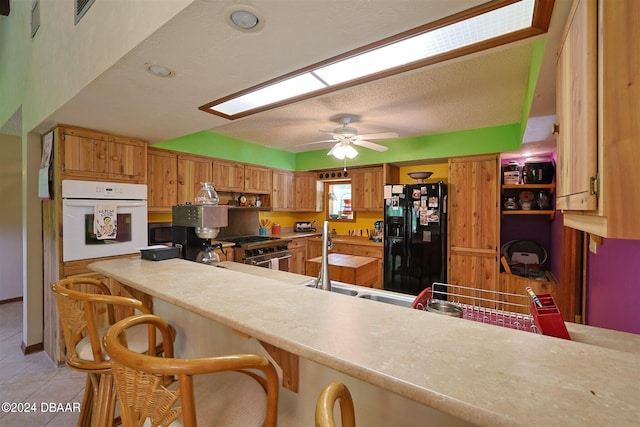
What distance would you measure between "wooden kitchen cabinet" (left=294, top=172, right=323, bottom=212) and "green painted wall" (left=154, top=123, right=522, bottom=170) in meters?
0.27

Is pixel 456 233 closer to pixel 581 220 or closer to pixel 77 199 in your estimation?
pixel 581 220

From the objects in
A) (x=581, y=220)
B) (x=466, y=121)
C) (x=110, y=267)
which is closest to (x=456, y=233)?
(x=466, y=121)

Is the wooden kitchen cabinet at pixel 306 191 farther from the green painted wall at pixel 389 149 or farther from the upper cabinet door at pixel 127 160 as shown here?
the upper cabinet door at pixel 127 160

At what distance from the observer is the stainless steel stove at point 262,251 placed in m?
4.02

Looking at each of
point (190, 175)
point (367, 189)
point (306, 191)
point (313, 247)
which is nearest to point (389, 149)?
point (367, 189)

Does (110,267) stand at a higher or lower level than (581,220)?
lower

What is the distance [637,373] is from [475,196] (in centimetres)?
343

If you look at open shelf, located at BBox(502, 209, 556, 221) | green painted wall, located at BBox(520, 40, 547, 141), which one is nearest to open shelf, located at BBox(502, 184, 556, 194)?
open shelf, located at BBox(502, 209, 556, 221)

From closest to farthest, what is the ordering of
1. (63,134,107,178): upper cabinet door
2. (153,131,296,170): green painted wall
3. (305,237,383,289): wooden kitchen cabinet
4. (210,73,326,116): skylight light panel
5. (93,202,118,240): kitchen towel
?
(210,73,326,116): skylight light panel → (63,134,107,178): upper cabinet door → (93,202,118,240): kitchen towel → (153,131,296,170): green painted wall → (305,237,383,289): wooden kitchen cabinet

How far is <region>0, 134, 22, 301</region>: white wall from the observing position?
4172mm

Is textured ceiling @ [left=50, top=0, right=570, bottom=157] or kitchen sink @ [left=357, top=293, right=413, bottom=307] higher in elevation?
textured ceiling @ [left=50, top=0, right=570, bottom=157]

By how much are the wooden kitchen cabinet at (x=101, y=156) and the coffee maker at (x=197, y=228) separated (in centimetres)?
112

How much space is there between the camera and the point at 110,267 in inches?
69.4

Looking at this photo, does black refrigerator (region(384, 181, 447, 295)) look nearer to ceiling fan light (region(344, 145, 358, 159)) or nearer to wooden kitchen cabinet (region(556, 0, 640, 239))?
ceiling fan light (region(344, 145, 358, 159))
